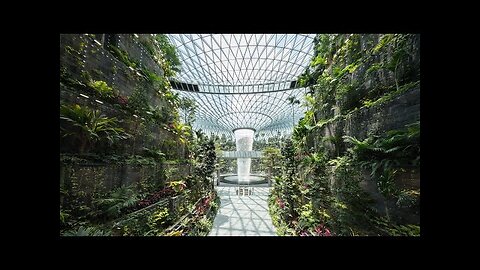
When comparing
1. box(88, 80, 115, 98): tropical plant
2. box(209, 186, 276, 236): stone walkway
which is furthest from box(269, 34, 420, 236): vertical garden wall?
box(88, 80, 115, 98): tropical plant

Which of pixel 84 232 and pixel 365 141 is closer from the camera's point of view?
pixel 84 232

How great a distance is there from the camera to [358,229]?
A: 536cm

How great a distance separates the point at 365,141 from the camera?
488 cm

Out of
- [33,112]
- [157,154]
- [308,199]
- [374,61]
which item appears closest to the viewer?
[33,112]

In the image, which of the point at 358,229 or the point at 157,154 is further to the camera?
the point at 157,154

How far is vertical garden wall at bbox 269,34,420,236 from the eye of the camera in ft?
13.0

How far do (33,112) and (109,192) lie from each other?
4546 mm

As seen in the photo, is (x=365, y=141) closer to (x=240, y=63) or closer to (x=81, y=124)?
(x=81, y=124)

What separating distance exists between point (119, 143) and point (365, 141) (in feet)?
27.0

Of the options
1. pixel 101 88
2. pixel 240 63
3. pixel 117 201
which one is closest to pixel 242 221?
pixel 117 201

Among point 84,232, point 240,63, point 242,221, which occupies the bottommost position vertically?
point 242,221
